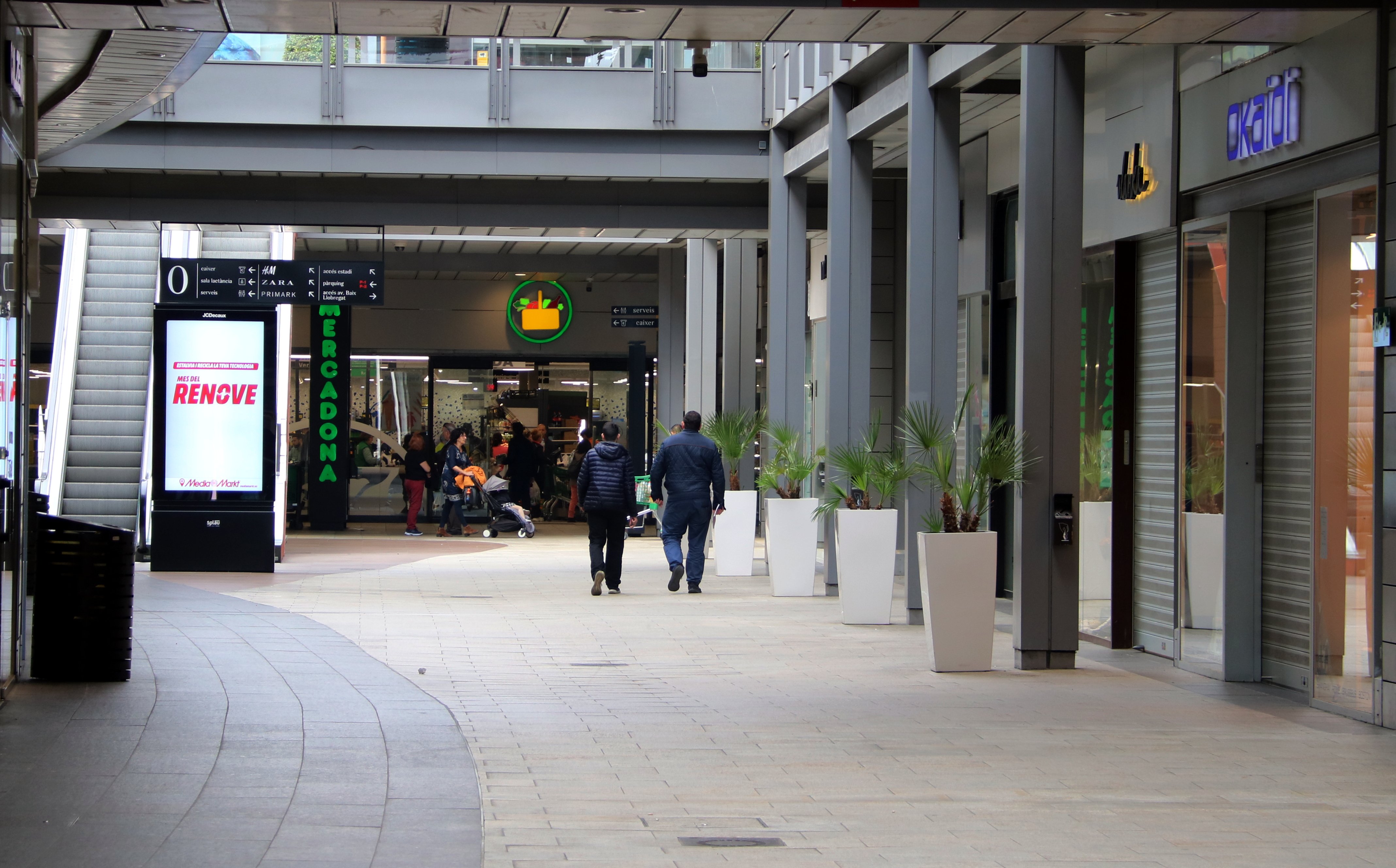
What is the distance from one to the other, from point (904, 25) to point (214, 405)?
1059 cm

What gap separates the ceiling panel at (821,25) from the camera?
301 inches

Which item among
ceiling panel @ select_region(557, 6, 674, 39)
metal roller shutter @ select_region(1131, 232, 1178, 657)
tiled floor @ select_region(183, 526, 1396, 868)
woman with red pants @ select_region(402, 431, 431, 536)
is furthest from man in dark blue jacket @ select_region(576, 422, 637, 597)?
woman with red pants @ select_region(402, 431, 431, 536)

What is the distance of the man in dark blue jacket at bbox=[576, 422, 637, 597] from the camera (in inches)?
559

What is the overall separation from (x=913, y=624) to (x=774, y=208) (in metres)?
5.69

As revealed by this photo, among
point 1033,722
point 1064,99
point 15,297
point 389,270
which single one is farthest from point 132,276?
point 1033,722

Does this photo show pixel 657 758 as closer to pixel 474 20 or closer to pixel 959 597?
pixel 959 597

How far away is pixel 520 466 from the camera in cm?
2645

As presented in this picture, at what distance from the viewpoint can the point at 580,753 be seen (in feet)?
22.8

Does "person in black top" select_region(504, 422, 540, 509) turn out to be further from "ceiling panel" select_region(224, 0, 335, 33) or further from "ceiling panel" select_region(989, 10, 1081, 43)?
"ceiling panel" select_region(989, 10, 1081, 43)

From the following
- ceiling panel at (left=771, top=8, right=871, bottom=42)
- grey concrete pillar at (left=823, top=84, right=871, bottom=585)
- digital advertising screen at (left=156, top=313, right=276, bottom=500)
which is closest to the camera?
ceiling panel at (left=771, top=8, right=871, bottom=42)

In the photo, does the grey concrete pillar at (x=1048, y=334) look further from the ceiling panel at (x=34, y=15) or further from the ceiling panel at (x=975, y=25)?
the ceiling panel at (x=34, y=15)

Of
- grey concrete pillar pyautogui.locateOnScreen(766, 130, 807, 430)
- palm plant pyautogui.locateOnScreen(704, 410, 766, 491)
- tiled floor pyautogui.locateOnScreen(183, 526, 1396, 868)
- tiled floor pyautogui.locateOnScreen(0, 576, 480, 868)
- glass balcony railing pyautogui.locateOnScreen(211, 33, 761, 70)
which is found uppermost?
glass balcony railing pyautogui.locateOnScreen(211, 33, 761, 70)

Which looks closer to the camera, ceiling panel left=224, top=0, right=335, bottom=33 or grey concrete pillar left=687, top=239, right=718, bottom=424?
ceiling panel left=224, top=0, right=335, bottom=33

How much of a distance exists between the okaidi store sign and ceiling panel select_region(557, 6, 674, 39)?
9.29 m
